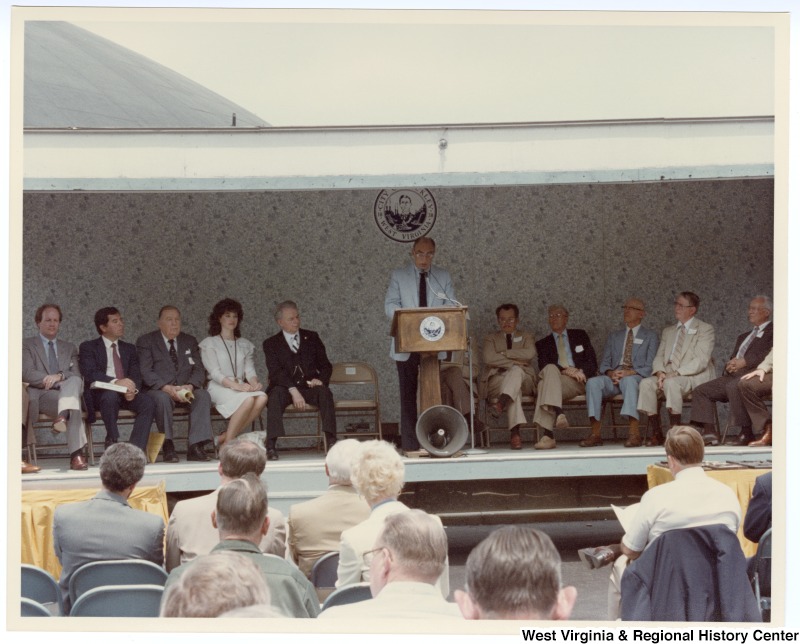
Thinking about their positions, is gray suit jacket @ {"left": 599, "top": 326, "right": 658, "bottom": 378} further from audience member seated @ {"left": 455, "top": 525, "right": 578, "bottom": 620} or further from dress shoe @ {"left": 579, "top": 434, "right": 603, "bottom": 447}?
audience member seated @ {"left": 455, "top": 525, "right": 578, "bottom": 620}

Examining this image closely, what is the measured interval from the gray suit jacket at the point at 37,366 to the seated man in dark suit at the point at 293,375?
1.39m

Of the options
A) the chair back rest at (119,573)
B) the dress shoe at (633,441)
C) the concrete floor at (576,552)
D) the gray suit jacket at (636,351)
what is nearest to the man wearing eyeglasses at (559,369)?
the gray suit jacket at (636,351)

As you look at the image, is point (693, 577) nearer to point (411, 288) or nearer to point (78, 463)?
point (411, 288)

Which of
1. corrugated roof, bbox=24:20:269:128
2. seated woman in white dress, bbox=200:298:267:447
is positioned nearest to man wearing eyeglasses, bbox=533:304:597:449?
seated woman in white dress, bbox=200:298:267:447

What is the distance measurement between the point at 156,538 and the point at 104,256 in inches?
205

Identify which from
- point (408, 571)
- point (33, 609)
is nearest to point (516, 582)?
point (408, 571)

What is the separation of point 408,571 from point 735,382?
4979 millimetres

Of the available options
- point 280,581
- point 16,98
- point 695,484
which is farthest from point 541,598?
point 16,98

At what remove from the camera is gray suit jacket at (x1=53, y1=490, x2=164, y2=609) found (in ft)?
13.0

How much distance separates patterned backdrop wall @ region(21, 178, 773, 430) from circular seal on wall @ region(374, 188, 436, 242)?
68mm

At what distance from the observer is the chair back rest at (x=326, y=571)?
392 cm

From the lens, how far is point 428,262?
7.38 metres

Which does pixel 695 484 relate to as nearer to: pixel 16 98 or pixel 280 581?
pixel 280 581

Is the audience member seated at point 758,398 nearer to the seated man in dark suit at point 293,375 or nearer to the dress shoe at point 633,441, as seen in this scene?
the dress shoe at point 633,441
